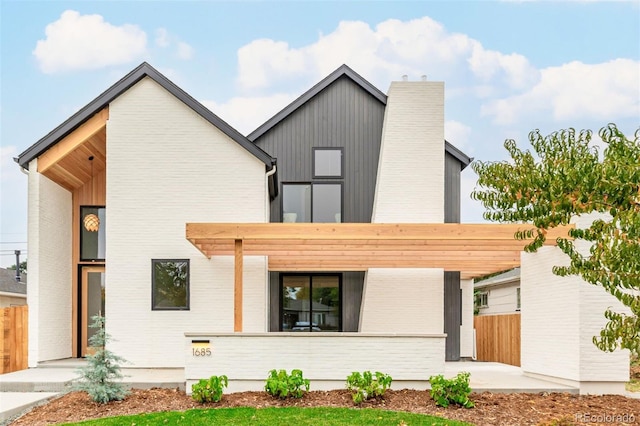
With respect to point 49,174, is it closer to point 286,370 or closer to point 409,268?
point 286,370

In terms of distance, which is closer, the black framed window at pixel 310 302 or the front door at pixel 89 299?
the front door at pixel 89 299

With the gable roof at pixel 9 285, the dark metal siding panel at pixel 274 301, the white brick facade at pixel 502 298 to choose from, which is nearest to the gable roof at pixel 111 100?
the dark metal siding panel at pixel 274 301

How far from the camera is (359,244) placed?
1125 cm

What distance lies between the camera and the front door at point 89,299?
1434 cm

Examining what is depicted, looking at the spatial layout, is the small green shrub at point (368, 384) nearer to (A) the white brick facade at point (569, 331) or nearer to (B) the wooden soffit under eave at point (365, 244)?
(B) the wooden soffit under eave at point (365, 244)

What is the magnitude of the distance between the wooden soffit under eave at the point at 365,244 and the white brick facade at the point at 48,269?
4.19 metres

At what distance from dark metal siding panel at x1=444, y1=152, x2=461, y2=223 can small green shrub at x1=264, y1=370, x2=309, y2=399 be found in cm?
801

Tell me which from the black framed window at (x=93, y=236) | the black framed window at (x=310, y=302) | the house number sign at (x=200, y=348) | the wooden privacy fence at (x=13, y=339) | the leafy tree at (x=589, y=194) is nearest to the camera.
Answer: the leafy tree at (x=589, y=194)

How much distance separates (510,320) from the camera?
1552 cm

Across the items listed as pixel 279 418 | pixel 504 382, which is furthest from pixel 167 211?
pixel 504 382

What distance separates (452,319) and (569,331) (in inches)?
194

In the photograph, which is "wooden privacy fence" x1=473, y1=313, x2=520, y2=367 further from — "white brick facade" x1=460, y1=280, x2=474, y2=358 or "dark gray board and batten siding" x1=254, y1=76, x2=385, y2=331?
"dark gray board and batten siding" x1=254, y1=76, x2=385, y2=331

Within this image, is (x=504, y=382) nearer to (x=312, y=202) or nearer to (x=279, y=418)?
(x=279, y=418)

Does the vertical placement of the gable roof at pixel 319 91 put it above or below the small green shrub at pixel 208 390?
above
